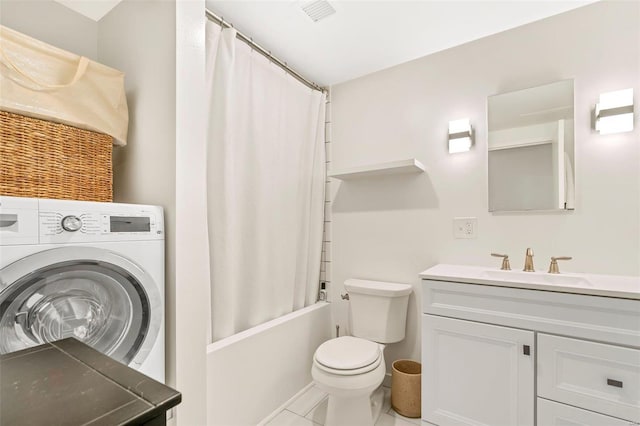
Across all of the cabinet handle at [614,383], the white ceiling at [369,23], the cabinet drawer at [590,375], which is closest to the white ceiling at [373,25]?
the white ceiling at [369,23]

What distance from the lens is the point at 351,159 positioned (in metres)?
2.35

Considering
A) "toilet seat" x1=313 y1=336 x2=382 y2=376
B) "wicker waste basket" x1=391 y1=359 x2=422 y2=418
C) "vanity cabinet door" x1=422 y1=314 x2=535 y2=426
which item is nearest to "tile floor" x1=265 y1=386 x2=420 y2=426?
"wicker waste basket" x1=391 y1=359 x2=422 y2=418

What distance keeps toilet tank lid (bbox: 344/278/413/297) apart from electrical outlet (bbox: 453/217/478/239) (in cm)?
46

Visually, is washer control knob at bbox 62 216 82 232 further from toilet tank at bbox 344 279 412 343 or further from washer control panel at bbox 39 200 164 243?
toilet tank at bbox 344 279 412 343

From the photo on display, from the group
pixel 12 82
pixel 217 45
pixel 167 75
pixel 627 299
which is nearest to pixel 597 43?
pixel 627 299

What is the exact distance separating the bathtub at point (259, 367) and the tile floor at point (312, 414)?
0.06 m

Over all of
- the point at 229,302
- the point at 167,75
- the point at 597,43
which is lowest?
the point at 229,302

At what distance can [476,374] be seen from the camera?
1.41 meters

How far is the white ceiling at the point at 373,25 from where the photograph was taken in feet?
5.19

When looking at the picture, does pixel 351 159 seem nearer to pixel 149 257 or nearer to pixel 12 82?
pixel 149 257

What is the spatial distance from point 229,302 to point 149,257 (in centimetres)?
57

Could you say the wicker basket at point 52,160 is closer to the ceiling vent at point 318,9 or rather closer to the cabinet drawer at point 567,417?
the ceiling vent at point 318,9

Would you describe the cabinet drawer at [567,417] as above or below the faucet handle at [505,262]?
below

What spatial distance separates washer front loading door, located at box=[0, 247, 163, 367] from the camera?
0.91 meters
